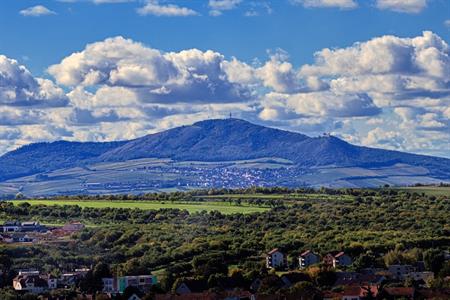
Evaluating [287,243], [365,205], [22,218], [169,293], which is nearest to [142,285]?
[169,293]

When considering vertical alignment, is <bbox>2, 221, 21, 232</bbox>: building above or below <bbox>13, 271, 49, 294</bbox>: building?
above

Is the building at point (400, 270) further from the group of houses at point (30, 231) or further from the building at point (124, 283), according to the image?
the group of houses at point (30, 231)

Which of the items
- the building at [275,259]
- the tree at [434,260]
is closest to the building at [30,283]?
the building at [275,259]

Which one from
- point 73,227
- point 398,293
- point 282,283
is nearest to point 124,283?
point 282,283

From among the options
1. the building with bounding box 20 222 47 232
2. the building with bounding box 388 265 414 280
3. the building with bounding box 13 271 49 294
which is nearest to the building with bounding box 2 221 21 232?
the building with bounding box 20 222 47 232

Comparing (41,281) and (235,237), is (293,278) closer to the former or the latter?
(41,281)

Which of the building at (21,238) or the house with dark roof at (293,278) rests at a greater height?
the building at (21,238)

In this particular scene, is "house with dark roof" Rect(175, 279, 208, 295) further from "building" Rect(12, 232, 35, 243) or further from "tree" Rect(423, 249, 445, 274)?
"building" Rect(12, 232, 35, 243)
